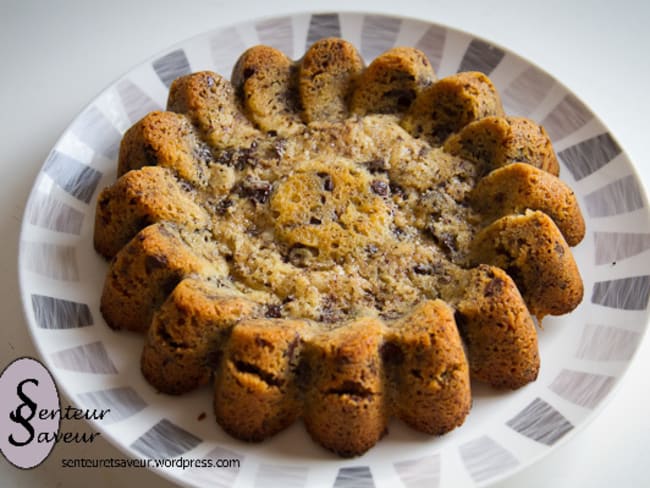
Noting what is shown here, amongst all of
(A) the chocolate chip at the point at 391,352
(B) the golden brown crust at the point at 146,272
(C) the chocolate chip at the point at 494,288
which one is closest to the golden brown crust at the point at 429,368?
(A) the chocolate chip at the point at 391,352

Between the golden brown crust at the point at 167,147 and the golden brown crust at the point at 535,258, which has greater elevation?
the golden brown crust at the point at 535,258

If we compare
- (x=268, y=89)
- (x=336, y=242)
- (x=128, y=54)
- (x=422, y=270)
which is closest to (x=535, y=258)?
(x=422, y=270)

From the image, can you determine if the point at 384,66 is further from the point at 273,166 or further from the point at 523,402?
the point at 523,402

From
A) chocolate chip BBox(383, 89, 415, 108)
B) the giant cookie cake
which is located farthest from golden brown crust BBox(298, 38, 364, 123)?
chocolate chip BBox(383, 89, 415, 108)

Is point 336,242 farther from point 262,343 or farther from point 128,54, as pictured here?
point 128,54

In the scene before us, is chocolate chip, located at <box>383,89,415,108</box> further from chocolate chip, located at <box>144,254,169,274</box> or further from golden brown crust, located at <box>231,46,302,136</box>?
chocolate chip, located at <box>144,254,169,274</box>

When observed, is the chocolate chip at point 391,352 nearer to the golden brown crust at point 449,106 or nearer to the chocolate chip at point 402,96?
the golden brown crust at point 449,106

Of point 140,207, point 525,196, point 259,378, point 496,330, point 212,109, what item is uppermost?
point 525,196

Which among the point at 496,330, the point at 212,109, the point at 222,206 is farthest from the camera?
the point at 212,109

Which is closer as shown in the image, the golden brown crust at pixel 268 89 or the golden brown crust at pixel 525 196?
the golden brown crust at pixel 525 196
